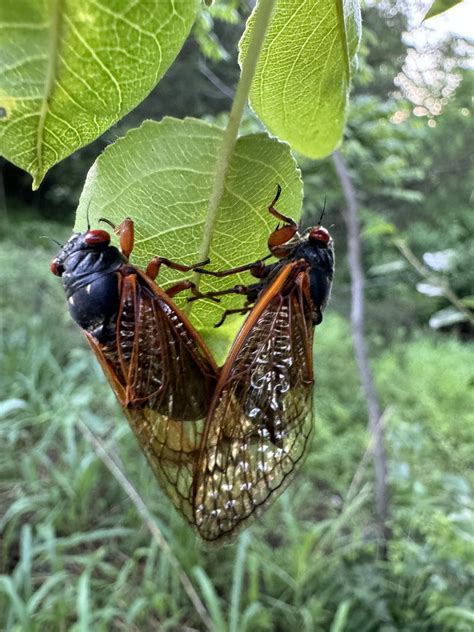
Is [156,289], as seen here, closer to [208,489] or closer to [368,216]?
[208,489]

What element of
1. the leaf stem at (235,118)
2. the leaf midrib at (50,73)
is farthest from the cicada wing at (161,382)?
the leaf midrib at (50,73)

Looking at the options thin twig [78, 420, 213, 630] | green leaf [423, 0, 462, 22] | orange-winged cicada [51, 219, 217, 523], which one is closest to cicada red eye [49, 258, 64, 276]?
orange-winged cicada [51, 219, 217, 523]

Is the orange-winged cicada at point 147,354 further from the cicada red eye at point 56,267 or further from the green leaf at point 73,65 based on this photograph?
the green leaf at point 73,65

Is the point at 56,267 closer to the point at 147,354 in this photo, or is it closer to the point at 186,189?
the point at 147,354

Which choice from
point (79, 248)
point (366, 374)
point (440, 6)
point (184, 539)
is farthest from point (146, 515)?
point (440, 6)

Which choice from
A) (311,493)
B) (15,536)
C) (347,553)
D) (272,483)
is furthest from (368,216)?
(272,483)

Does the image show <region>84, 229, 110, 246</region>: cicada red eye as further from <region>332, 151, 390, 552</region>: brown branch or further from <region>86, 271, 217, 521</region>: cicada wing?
<region>332, 151, 390, 552</region>: brown branch

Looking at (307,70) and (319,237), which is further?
(319,237)
